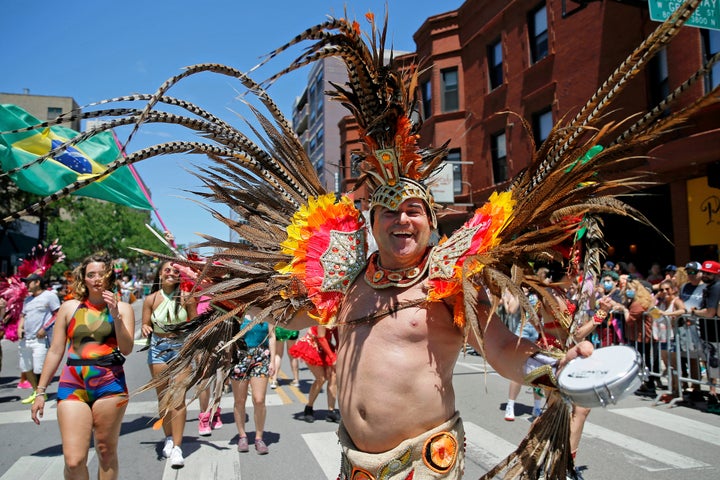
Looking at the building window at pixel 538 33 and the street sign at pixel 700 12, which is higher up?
the building window at pixel 538 33

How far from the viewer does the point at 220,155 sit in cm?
304

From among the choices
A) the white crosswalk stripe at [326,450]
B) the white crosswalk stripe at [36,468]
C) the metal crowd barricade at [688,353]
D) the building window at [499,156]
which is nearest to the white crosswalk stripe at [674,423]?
the metal crowd barricade at [688,353]

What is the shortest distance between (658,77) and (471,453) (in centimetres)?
1019

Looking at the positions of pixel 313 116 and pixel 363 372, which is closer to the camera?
pixel 363 372

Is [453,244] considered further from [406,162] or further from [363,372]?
[363,372]

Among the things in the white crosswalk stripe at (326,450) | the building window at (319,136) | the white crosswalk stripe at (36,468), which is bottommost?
the white crosswalk stripe at (326,450)

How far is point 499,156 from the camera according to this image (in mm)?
17391

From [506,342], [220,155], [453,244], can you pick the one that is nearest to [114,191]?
[220,155]

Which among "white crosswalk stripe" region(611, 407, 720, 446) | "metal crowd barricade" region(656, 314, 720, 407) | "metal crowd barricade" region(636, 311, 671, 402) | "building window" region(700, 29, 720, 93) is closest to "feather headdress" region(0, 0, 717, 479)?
"white crosswalk stripe" region(611, 407, 720, 446)

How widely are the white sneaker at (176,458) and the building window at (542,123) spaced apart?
13.0m

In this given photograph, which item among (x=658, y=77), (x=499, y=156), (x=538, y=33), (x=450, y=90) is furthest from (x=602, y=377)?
(x=450, y=90)

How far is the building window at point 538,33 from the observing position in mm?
15156

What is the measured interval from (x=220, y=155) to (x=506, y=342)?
187 cm

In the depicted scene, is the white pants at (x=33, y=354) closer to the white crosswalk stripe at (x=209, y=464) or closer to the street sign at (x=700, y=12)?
the white crosswalk stripe at (x=209, y=464)
